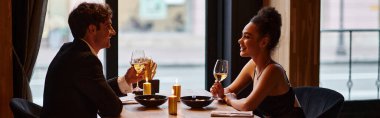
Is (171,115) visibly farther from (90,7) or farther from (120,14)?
(120,14)

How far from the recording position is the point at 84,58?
2385mm

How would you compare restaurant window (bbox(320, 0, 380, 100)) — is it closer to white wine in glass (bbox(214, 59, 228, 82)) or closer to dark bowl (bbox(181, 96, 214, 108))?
white wine in glass (bbox(214, 59, 228, 82))

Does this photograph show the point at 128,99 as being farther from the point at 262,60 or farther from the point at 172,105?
the point at 262,60

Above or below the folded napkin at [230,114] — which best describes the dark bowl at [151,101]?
above

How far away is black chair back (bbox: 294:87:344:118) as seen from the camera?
8.93 feet

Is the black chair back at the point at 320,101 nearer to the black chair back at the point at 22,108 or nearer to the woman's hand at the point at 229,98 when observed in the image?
the woman's hand at the point at 229,98

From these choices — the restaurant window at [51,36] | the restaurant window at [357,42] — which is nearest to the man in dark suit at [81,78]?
the restaurant window at [51,36]

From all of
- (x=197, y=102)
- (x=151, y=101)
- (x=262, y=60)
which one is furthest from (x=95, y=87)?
(x=262, y=60)

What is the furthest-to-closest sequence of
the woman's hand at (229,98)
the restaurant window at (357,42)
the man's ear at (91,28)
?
the restaurant window at (357,42), the woman's hand at (229,98), the man's ear at (91,28)

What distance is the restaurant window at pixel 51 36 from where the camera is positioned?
409cm

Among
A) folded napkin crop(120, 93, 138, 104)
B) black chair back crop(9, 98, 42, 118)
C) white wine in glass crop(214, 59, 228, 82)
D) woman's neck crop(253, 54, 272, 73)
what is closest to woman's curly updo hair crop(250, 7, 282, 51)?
woman's neck crop(253, 54, 272, 73)

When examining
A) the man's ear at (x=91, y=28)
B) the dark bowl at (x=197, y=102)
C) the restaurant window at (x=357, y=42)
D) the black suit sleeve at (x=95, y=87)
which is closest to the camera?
the black suit sleeve at (x=95, y=87)

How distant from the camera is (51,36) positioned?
4.14 m

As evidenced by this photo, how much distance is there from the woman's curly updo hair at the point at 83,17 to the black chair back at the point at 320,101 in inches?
46.8
